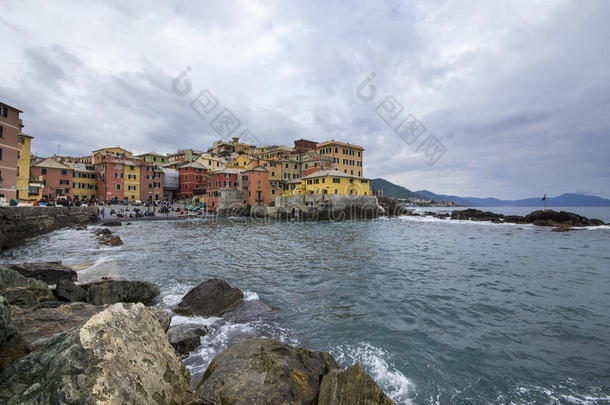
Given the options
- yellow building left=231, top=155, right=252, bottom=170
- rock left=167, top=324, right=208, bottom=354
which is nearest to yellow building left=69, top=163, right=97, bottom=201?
yellow building left=231, top=155, right=252, bottom=170

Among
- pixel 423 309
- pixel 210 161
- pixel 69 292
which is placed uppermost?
pixel 210 161

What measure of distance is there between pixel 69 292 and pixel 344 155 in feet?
234

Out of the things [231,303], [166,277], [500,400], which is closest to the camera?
[500,400]

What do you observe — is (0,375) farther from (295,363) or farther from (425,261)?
(425,261)

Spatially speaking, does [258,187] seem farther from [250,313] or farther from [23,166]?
[250,313]

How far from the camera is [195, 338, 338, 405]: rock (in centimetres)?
451

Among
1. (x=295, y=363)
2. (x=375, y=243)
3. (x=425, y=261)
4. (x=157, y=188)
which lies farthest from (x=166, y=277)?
(x=157, y=188)

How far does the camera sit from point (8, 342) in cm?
393

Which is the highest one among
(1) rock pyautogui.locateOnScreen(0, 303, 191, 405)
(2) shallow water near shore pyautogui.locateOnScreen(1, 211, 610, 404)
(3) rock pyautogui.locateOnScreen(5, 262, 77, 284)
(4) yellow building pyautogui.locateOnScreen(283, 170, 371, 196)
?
(4) yellow building pyautogui.locateOnScreen(283, 170, 371, 196)

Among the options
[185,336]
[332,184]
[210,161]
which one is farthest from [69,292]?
[210,161]

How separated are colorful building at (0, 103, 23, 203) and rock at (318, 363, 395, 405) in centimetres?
4305

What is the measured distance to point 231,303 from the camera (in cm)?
1102

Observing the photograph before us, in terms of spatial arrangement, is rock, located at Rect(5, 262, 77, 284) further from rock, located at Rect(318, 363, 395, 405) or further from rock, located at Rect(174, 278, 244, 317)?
rock, located at Rect(318, 363, 395, 405)

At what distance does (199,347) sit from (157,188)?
74481 mm
